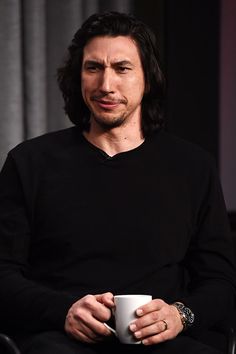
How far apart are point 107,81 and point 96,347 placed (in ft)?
2.19

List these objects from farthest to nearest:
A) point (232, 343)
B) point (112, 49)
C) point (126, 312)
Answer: point (112, 49) < point (232, 343) < point (126, 312)

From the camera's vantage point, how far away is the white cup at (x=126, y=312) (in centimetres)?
194

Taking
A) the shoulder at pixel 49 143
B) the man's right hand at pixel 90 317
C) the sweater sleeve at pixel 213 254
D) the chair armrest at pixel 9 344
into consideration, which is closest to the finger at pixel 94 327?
the man's right hand at pixel 90 317

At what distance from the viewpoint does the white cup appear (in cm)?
194

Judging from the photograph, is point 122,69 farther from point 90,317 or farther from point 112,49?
point 90,317

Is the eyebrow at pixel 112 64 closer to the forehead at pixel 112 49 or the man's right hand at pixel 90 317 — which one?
the forehead at pixel 112 49

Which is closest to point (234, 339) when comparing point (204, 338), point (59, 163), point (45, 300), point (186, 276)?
point (204, 338)

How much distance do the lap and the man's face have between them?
1.89 ft

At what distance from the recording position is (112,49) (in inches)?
90.6

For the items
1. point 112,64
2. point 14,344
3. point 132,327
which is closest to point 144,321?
point 132,327

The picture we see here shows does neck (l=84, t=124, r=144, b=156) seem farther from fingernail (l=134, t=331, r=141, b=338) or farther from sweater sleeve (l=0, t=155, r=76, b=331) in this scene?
fingernail (l=134, t=331, r=141, b=338)

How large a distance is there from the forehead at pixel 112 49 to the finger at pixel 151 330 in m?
0.70

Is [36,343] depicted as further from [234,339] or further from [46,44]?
[46,44]

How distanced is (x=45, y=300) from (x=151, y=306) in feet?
0.86
